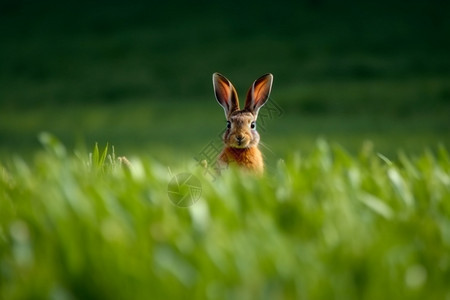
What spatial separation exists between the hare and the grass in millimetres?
1045

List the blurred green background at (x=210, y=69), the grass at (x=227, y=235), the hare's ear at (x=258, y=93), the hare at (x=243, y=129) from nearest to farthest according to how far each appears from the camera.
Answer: the grass at (x=227, y=235) < the hare at (x=243, y=129) < the hare's ear at (x=258, y=93) < the blurred green background at (x=210, y=69)

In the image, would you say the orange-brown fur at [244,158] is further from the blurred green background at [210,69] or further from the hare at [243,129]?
the blurred green background at [210,69]

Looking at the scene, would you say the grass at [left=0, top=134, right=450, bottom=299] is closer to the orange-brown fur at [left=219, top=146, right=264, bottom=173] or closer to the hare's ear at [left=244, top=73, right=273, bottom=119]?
the orange-brown fur at [left=219, top=146, right=264, bottom=173]

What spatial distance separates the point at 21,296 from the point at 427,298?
3.02ft

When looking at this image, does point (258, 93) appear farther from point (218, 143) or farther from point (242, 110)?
point (218, 143)

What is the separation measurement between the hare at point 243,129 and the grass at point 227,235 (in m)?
1.05

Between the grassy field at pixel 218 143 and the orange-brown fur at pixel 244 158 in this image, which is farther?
the orange-brown fur at pixel 244 158

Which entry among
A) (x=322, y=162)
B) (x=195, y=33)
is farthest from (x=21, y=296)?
(x=195, y=33)

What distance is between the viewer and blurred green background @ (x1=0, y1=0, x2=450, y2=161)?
1330 cm

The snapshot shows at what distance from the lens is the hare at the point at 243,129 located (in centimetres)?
384

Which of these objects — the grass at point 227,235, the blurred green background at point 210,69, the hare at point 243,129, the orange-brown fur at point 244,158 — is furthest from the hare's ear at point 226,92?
the blurred green background at point 210,69

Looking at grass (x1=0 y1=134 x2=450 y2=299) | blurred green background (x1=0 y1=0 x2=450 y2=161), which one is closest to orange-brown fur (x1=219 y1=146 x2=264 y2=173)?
grass (x1=0 y1=134 x2=450 y2=299)

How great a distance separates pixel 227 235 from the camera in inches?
81.8

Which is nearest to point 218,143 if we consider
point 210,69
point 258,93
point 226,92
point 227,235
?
point 226,92
